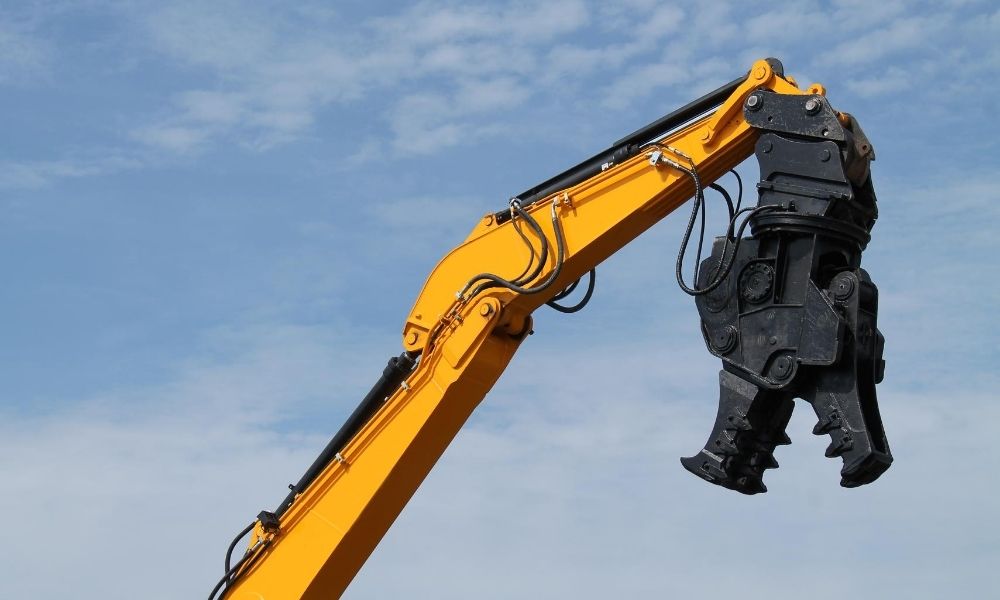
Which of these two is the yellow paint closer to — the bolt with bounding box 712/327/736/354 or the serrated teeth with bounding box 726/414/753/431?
the bolt with bounding box 712/327/736/354

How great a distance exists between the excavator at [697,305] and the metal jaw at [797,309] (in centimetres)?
1

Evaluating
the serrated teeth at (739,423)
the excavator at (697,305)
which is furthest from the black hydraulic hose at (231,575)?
the serrated teeth at (739,423)

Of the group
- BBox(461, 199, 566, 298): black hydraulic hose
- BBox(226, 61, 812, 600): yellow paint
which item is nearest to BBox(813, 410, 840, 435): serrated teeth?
BBox(226, 61, 812, 600): yellow paint

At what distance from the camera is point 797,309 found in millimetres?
7527

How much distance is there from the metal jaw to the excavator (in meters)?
0.01

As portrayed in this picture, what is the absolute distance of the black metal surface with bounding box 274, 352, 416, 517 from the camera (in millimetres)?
8688

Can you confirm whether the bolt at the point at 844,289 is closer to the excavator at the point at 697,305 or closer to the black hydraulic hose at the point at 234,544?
the excavator at the point at 697,305

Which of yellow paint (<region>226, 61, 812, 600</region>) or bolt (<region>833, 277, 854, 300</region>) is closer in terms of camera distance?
bolt (<region>833, 277, 854, 300</region>)

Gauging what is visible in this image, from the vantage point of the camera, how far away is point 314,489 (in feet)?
28.4

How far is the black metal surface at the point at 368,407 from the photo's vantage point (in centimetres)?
869

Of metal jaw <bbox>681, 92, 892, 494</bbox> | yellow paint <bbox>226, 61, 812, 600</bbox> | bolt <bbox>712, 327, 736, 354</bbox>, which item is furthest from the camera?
yellow paint <bbox>226, 61, 812, 600</bbox>

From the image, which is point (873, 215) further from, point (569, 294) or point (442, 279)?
point (442, 279)

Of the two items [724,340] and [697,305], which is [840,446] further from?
[697,305]

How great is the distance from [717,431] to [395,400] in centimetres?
197
